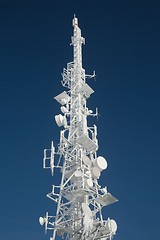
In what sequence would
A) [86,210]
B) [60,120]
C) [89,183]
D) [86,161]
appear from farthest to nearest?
[60,120] → [86,161] → [89,183] → [86,210]

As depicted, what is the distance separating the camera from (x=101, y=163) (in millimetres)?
27562

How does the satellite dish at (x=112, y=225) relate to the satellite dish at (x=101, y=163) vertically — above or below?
below

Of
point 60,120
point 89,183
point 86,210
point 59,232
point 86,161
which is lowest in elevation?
point 59,232

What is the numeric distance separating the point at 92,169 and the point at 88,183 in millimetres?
1888

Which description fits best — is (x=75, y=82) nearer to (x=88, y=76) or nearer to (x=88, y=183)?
(x=88, y=76)

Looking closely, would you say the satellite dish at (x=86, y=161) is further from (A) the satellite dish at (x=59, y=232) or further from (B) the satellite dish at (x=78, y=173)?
(A) the satellite dish at (x=59, y=232)

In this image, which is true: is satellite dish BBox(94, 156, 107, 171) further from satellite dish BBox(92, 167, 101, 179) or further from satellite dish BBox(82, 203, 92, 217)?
satellite dish BBox(82, 203, 92, 217)

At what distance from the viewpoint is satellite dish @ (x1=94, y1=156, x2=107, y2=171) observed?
89.9 feet

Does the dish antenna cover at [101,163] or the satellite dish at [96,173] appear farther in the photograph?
the satellite dish at [96,173]

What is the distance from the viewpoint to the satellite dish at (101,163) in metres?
27.4

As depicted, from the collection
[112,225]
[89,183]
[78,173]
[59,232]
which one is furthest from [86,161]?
[59,232]

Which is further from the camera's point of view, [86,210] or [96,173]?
[96,173]

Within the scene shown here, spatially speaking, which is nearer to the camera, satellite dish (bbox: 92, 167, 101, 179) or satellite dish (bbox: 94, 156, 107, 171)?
satellite dish (bbox: 94, 156, 107, 171)

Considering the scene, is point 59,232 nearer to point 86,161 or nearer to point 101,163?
point 86,161
